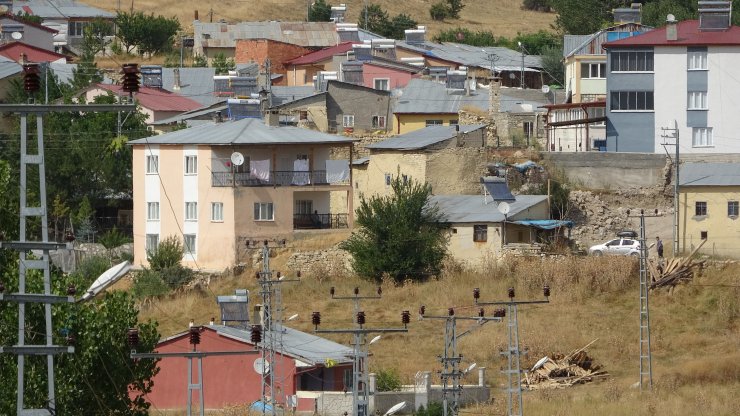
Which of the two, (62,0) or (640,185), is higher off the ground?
(62,0)

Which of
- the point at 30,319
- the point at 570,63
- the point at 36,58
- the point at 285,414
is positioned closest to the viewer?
the point at 30,319

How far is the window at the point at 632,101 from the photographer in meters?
74.4

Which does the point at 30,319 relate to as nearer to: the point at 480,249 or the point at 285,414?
the point at 285,414

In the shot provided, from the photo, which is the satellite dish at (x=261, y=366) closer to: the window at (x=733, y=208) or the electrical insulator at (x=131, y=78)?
the window at (x=733, y=208)

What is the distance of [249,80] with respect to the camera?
278ft

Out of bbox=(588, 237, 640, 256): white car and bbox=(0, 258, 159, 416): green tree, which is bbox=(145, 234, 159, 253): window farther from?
bbox=(0, 258, 159, 416): green tree

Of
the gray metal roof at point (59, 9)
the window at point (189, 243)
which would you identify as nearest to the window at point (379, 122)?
the window at point (189, 243)

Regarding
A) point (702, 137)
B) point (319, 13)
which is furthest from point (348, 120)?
point (319, 13)

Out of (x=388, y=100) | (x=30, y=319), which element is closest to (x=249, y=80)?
(x=388, y=100)

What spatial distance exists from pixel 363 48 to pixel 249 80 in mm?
8173

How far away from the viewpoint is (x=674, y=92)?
74.2 meters

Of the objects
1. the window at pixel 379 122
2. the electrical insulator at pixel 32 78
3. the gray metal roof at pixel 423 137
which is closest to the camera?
the electrical insulator at pixel 32 78

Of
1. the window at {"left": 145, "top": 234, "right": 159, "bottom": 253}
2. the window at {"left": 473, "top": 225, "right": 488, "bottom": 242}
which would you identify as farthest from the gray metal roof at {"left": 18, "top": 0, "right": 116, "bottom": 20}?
the window at {"left": 473, "top": 225, "right": 488, "bottom": 242}

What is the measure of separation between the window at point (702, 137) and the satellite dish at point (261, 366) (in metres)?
26.5
